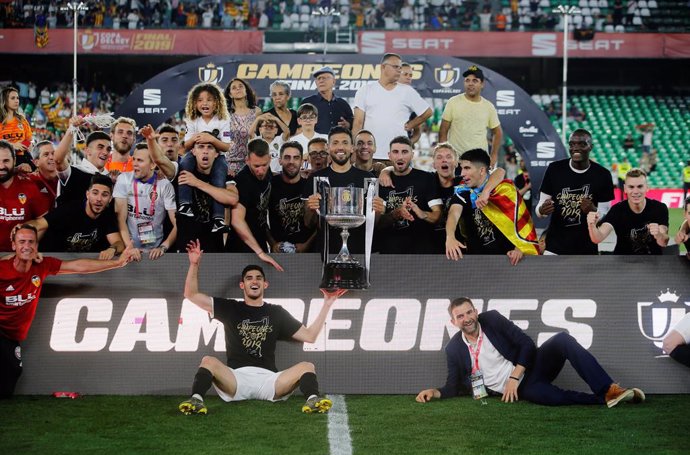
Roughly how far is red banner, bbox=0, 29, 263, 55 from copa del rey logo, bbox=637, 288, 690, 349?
90.6ft

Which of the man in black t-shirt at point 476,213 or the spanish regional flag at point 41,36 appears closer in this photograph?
the man in black t-shirt at point 476,213

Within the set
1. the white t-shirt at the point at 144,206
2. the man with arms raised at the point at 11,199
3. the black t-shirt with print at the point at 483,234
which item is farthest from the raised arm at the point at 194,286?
the black t-shirt with print at the point at 483,234

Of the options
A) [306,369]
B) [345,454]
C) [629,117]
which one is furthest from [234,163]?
[629,117]

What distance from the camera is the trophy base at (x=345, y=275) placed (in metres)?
6.56

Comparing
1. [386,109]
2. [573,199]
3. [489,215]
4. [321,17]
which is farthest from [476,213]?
[321,17]

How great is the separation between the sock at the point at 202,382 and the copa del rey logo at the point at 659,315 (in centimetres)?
318

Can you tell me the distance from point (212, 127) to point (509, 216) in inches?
107

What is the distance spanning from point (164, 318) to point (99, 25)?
2859 centimetres

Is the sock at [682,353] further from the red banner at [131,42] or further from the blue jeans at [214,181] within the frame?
the red banner at [131,42]

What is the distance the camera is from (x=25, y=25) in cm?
3378

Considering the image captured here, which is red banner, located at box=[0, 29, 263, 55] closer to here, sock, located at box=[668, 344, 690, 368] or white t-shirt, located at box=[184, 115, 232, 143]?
white t-shirt, located at box=[184, 115, 232, 143]

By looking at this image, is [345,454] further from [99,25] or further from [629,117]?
[629,117]

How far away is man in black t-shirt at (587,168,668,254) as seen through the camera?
287 inches

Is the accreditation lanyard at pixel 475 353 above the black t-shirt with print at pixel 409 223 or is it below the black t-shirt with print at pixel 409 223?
below
